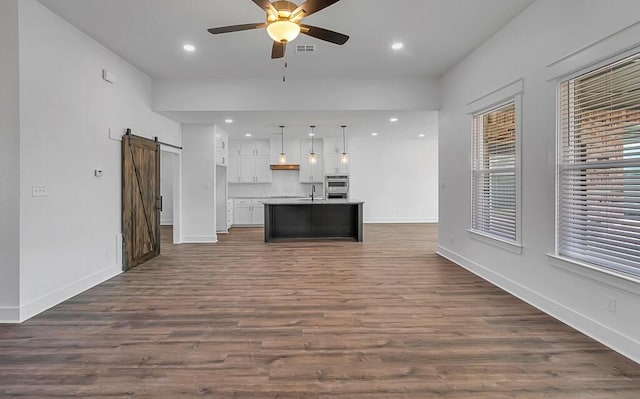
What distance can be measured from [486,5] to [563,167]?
1.85m

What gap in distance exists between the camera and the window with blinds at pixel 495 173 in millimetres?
3828

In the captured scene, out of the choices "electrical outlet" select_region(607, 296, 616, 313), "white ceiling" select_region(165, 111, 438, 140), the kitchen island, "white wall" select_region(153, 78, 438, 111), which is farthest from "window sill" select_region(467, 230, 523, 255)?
the kitchen island

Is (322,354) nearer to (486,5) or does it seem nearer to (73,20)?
(486,5)

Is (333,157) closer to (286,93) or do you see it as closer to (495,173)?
(286,93)

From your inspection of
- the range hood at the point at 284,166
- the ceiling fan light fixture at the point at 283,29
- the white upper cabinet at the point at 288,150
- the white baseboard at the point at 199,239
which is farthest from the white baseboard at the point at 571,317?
the white upper cabinet at the point at 288,150

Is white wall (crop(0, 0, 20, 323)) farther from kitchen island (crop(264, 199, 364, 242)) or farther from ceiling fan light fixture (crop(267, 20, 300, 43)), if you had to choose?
kitchen island (crop(264, 199, 364, 242))

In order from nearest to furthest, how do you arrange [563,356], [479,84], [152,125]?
[563,356] < [479,84] < [152,125]

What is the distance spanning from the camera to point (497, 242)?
3998 millimetres

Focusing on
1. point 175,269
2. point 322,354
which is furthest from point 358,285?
point 175,269

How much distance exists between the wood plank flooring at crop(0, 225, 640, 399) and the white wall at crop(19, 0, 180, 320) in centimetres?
35

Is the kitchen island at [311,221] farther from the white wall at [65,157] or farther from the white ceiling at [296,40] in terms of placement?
the white wall at [65,157]

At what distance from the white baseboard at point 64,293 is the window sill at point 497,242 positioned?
5.03m

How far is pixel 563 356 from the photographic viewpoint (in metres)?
2.36

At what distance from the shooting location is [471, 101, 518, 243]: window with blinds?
3.83 meters
